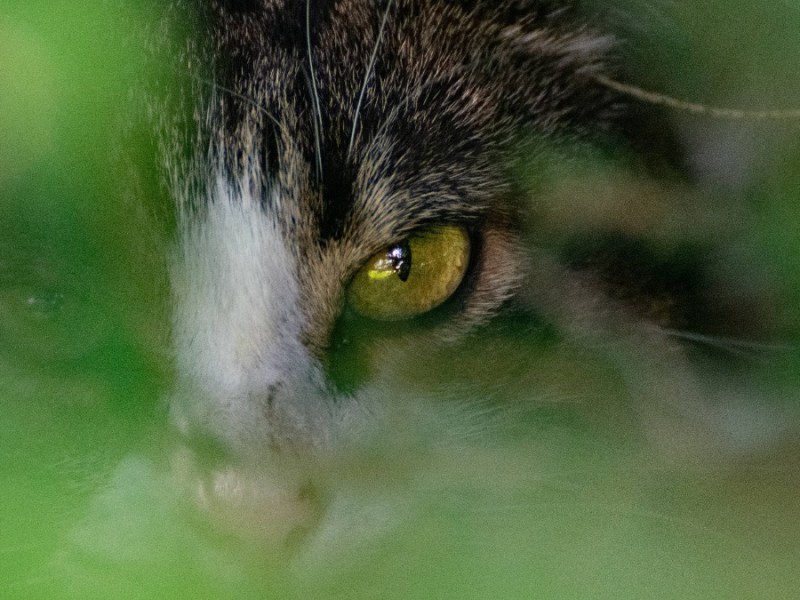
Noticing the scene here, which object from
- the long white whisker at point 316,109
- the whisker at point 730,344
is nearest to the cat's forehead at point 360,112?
the long white whisker at point 316,109

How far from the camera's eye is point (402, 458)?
2.27 feet

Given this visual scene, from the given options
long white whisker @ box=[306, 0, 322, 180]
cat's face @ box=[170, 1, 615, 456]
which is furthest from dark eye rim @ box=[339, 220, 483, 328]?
long white whisker @ box=[306, 0, 322, 180]

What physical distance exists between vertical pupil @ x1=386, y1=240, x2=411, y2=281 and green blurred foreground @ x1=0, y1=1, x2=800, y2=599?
145mm

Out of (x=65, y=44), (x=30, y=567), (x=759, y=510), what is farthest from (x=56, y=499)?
(x=759, y=510)

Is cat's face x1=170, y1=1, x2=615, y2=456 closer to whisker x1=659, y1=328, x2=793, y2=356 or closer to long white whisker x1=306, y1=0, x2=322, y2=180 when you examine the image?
long white whisker x1=306, y1=0, x2=322, y2=180

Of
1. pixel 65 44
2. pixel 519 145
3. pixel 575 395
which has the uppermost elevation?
pixel 65 44

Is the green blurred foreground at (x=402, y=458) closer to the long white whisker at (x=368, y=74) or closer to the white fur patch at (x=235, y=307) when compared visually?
the white fur patch at (x=235, y=307)

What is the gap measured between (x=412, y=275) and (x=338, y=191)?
101 mm

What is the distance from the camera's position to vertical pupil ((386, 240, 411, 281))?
69cm

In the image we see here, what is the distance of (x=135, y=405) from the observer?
56cm

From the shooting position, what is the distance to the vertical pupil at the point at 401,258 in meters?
0.69

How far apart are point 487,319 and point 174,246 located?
28 centimetres

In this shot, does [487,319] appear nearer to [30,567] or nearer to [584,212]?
[584,212]

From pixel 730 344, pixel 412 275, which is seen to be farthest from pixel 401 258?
pixel 730 344
